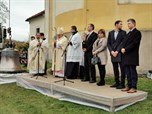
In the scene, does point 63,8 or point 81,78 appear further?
point 63,8

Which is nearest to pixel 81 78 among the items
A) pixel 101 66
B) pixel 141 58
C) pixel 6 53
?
pixel 101 66

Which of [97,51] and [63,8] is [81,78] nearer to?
[97,51]

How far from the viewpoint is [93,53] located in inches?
416

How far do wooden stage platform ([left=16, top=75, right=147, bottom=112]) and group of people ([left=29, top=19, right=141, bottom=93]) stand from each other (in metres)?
0.37

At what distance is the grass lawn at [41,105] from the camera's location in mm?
8758

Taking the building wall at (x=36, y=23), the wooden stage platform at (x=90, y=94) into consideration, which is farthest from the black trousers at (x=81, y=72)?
the building wall at (x=36, y=23)

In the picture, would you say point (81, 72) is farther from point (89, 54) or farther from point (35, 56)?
point (35, 56)

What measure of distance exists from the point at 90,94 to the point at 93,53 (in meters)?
1.98

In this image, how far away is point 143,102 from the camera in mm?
9148

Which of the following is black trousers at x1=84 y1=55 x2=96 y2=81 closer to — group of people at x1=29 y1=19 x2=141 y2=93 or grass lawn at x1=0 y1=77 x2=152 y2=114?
group of people at x1=29 y1=19 x2=141 y2=93

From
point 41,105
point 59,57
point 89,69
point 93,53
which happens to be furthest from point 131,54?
point 59,57

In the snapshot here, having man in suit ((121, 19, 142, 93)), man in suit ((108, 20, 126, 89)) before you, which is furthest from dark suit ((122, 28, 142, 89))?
man in suit ((108, 20, 126, 89))

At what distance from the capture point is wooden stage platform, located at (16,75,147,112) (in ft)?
27.9

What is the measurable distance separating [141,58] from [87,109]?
5.69 metres
